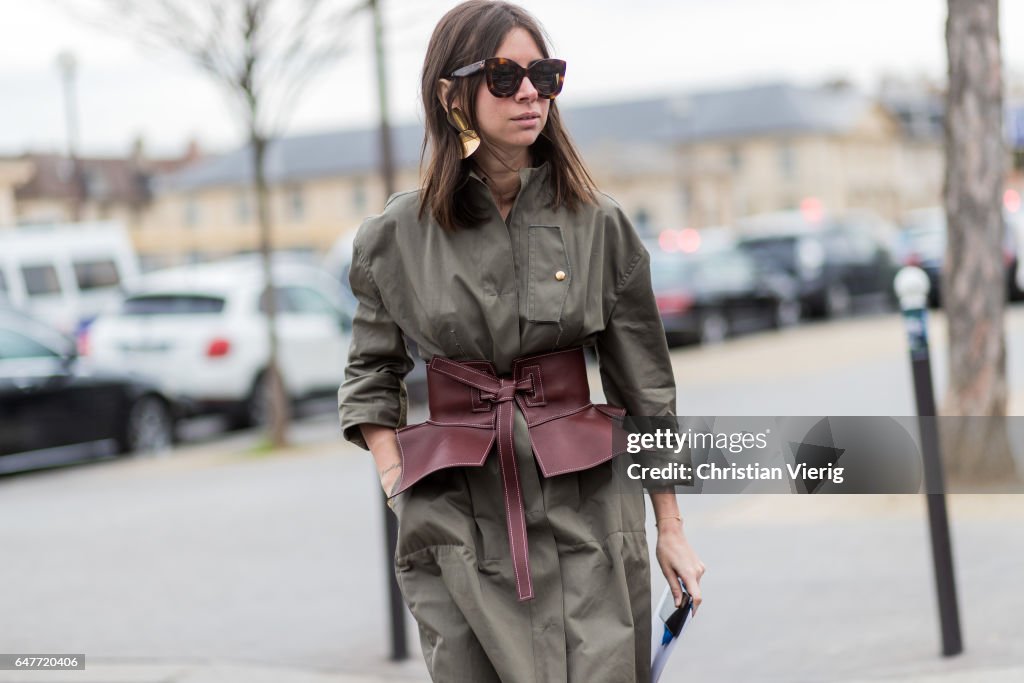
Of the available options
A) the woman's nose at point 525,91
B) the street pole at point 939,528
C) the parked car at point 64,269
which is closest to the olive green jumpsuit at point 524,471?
the woman's nose at point 525,91

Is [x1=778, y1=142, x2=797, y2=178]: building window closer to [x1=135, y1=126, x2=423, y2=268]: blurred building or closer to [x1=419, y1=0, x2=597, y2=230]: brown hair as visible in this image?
[x1=135, y1=126, x2=423, y2=268]: blurred building

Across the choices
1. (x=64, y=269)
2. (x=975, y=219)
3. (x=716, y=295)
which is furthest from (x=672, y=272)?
(x=975, y=219)

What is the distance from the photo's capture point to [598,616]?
8.63 feet

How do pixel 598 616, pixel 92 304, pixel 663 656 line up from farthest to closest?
1. pixel 92 304
2. pixel 663 656
3. pixel 598 616

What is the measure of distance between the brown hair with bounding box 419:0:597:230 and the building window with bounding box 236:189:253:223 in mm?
88721

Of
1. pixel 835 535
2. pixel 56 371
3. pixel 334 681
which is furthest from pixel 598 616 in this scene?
pixel 56 371

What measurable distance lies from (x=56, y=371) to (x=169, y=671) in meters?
7.27

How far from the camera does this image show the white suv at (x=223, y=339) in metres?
14.2

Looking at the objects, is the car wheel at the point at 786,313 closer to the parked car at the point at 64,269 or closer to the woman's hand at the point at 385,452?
the parked car at the point at 64,269

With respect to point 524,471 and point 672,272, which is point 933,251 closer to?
point 672,272

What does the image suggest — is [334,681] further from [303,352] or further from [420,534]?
[303,352]

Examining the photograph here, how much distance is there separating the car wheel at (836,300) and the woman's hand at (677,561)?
2204 cm

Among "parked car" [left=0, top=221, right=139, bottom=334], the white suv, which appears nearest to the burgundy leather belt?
the white suv

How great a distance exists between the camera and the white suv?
1422 cm
